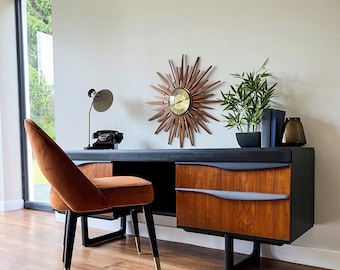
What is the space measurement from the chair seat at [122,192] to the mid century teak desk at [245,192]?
0.65 feet

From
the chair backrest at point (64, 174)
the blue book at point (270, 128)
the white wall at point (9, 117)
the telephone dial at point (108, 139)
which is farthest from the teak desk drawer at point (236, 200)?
the white wall at point (9, 117)

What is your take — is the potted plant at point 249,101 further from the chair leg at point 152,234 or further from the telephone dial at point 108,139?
the telephone dial at point 108,139

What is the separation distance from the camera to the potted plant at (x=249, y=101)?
2.25m

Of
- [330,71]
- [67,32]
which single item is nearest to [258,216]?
[330,71]

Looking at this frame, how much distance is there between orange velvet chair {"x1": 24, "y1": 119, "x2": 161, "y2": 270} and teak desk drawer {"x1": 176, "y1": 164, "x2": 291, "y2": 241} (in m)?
0.23

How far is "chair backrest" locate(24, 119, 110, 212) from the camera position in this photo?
1823mm

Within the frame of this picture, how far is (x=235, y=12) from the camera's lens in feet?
8.13

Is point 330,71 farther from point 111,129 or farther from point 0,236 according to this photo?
point 0,236

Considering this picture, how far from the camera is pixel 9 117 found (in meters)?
4.17

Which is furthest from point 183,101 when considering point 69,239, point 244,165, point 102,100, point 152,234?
point 69,239

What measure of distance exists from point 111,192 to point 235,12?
1466 millimetres

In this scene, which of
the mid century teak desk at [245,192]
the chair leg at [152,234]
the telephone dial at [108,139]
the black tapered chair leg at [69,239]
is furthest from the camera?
the telephone dial at [108,139]

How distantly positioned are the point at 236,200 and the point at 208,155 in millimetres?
284

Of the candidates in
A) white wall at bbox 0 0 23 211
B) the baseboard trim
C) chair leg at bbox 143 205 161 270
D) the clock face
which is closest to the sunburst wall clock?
the clock face
